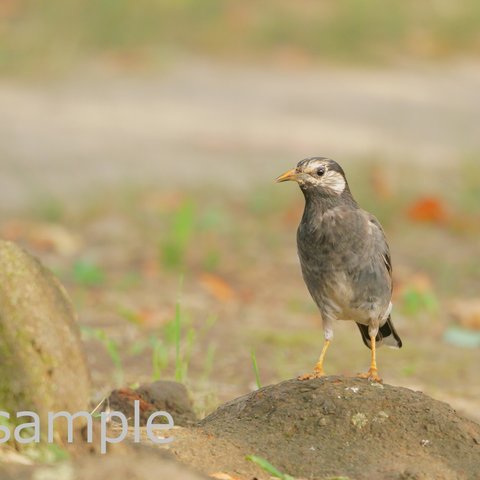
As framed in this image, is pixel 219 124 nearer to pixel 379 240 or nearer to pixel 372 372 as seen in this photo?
pixel 379 240

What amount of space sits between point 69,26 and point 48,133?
318cm

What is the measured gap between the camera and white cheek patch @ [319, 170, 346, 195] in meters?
4.61

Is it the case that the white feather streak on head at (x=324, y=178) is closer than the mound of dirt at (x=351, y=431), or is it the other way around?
the mound of dirt at (x=351, y=431)

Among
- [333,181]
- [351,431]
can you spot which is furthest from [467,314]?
[351,431]

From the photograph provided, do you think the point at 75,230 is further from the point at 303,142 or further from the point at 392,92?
the point at 392,92

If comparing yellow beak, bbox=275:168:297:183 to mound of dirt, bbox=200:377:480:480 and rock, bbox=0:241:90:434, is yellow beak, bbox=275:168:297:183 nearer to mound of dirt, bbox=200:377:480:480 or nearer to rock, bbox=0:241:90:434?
mound of dirt, bbox=200:377:480:480

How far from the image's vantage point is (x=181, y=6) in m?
15.6

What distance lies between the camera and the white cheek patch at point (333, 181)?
461 cm

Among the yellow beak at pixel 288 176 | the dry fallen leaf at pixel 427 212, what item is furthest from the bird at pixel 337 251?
the dry fallen leaf at pixel 427 212

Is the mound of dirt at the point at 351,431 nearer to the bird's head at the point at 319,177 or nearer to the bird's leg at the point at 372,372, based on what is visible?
the bird's leg at the point at 372,372

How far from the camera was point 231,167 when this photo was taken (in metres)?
10.2

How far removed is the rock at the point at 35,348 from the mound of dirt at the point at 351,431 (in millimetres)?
551

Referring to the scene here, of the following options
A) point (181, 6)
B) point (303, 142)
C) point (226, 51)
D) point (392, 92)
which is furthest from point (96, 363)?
point (181, 6)

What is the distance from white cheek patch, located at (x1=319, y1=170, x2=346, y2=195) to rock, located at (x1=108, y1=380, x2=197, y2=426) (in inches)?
33.5
